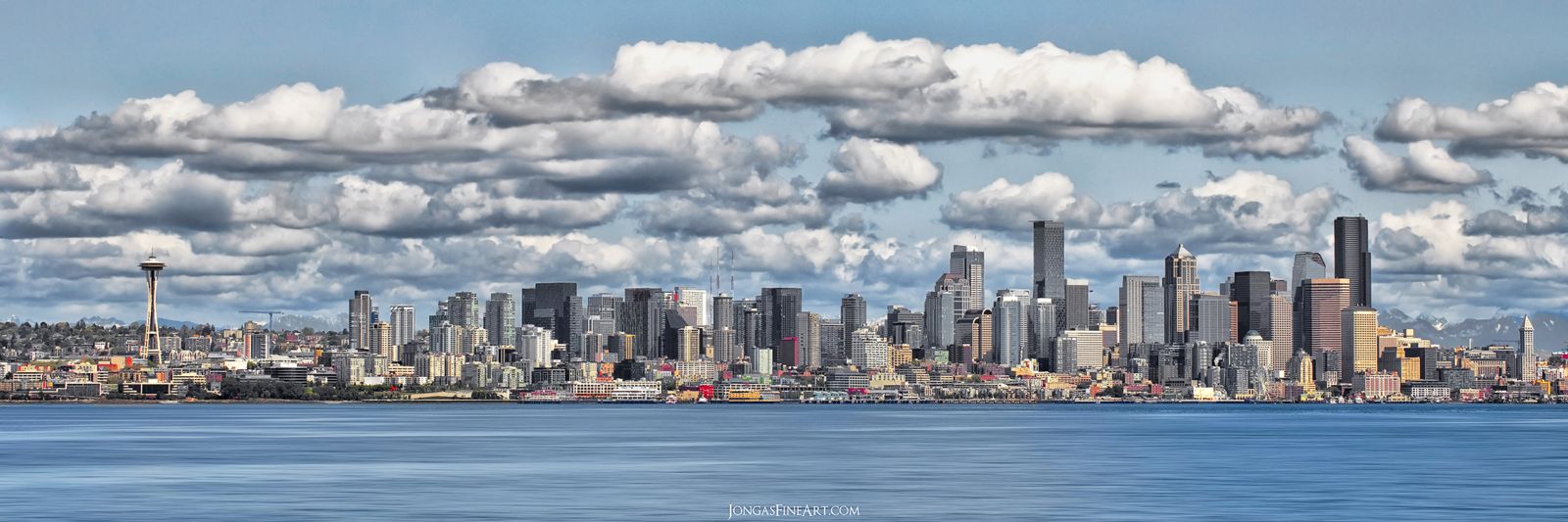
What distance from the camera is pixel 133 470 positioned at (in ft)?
428

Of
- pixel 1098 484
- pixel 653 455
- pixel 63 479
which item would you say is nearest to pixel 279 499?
pixel 63 479

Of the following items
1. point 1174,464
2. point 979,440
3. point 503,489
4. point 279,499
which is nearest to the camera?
point 279,499

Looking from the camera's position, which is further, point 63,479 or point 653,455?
point 653,455

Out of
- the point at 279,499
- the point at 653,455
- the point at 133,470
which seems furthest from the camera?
the point at 653,455

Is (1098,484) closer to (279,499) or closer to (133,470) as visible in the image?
(279,499)

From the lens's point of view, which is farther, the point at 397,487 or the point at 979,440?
the point at 979,440

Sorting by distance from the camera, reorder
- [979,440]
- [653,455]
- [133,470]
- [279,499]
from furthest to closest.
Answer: [979,440], [653,455], [133,470], [279,499]

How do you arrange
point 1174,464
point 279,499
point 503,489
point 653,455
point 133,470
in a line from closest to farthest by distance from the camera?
1. point 279,499
2. point 503,489
3. point 133,470
4. point 1174,464
5. point 653,455

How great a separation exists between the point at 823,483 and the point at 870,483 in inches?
101

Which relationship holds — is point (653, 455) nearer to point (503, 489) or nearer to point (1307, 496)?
point (503, 489)

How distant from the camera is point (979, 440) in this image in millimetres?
191125

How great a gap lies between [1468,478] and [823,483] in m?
37.6

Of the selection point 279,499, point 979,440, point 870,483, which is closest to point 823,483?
point 870,483

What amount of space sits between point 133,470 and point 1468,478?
79207 millimetres
